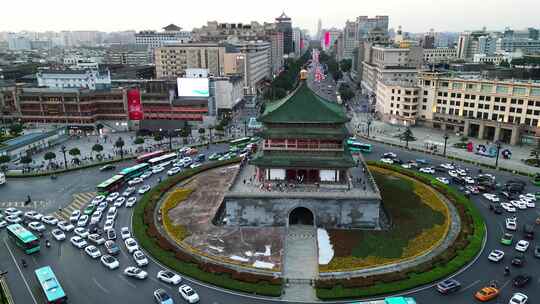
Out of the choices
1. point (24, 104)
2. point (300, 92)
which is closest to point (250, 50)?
point (24, 104)

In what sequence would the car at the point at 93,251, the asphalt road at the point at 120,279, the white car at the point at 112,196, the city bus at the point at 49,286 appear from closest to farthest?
the city bus at the point at 49,286 → the asphalt road at the point at 120,279 → the car at the point at 93,251 → the white car at the point at 112,196

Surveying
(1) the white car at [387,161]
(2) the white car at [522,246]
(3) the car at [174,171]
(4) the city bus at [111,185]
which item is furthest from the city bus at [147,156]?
(2) the white car at [522,246]

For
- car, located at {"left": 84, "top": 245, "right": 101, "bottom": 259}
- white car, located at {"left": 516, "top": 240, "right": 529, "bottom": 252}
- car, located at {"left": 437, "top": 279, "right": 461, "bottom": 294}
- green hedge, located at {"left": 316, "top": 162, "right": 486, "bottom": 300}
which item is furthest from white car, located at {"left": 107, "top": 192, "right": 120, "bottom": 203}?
white car, located at {"left": 516, "top": 240, "right": 529, "bottom": 252}

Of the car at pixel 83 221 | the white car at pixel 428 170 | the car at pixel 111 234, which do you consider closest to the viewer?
the car at pixel 111 234

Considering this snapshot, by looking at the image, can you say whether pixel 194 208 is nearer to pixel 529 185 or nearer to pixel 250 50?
pixel 529 185

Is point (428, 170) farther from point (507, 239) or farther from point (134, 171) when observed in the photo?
point (134, 171)

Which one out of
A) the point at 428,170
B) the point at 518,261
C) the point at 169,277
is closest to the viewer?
the point at 169,277

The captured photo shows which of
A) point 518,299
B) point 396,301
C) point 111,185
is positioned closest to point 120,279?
point 111,185

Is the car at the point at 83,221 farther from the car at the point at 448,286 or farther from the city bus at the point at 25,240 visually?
the car at the point at 448,286
